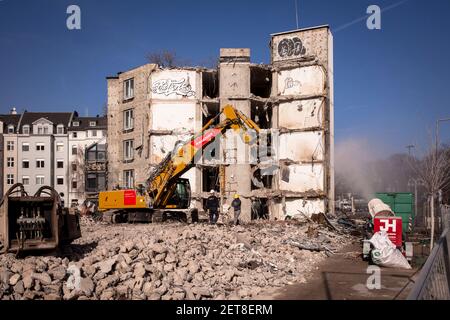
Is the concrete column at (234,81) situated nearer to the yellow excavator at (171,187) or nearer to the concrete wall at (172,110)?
the concrete wall at (172,110)

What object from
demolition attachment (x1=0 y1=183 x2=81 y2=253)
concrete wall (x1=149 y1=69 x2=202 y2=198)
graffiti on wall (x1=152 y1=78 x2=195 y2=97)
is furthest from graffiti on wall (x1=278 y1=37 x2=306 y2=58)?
demolition attachment (x1=0 y1=183 x2=81 y2=253)

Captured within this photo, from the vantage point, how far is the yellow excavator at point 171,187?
24016 mm

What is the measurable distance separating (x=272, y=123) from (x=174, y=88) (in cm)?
905

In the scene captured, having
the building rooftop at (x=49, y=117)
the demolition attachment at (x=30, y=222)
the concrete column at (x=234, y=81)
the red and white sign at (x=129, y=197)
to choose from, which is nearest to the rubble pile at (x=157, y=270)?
the demolition attachment at (x=30, y=222)

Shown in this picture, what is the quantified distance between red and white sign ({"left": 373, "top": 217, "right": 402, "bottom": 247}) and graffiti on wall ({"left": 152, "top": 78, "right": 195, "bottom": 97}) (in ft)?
82.8

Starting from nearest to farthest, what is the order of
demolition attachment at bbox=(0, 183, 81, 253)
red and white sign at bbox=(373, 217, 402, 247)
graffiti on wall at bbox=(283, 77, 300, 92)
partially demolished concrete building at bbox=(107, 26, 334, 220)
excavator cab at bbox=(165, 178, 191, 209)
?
demolition attachment at bbox=(0, 183, 81, 253) < red and white sign at bbox=(373, 217, 402, 247) < excavator cab at bbox=(165, 178, 191, 209) < partially demolished concrete building at bbox=(107, 26, 334, 220) < graffiti on wall at bbox=(283, 77, 300, 92)

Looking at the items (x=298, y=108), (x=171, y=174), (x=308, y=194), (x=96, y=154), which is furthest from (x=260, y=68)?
(x=96, y=154)

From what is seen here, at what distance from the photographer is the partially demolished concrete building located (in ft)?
117

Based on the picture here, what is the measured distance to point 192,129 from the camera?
3662 centimetres

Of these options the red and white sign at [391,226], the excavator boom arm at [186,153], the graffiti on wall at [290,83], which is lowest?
the red and white sign at [391,226]

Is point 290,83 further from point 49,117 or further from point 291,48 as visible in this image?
point 49,117

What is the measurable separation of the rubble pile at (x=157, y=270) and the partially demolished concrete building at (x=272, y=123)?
2049 centimetres

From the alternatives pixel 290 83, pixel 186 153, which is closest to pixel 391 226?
pixel 186 153

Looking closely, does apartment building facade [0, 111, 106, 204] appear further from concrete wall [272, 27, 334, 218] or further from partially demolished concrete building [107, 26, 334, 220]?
concrete wall [272, 27, 334, 218]
